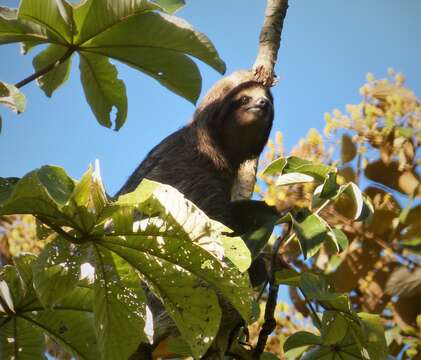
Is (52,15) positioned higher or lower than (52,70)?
lower

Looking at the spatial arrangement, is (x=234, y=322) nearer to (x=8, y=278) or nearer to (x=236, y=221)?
(x=236, y=221)

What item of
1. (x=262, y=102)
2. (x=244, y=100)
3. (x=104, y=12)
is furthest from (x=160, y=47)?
(x=244, y=100)

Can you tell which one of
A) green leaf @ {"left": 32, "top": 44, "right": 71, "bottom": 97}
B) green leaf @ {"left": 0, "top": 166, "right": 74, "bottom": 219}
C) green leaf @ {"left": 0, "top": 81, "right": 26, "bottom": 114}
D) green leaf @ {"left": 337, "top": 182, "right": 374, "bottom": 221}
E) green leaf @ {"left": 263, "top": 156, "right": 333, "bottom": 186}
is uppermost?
green leaf @ {"left": 32, "top": 44, "right": 71, "bottom": 97}

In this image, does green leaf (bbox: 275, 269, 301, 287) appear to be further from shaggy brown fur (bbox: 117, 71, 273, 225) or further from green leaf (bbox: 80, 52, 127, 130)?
shaggy brown fur (bbox: 117, 71, 273, 225)

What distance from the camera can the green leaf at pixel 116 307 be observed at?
5.30 ft

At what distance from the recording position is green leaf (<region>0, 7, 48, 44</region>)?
2051mm

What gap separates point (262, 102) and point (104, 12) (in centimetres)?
198

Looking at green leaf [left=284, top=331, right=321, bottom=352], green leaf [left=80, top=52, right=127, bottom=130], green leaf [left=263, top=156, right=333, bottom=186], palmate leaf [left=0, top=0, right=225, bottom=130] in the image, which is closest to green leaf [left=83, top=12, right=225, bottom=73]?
palmate leaf [left=0, top=0, right=225, bottom=130]

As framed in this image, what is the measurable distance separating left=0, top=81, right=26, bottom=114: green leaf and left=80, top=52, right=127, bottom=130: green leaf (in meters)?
0.68

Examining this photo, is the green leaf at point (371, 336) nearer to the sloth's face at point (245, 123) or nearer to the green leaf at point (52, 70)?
the green leaf at point (52, 70)

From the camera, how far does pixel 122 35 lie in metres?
2.07

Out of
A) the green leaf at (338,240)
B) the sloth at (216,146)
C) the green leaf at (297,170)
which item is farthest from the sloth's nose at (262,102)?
the green leaf at (338,240)

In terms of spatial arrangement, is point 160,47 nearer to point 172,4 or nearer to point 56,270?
point 172,4

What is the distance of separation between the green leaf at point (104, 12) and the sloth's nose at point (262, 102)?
6.22 feet
